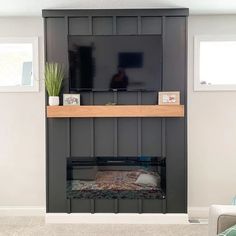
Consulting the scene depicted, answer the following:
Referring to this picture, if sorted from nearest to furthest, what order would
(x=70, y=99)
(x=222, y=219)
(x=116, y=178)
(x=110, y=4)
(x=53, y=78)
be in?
(x=222, y=219) < (x=110, y=4) < (x=53, y=78) < (x=70, y=99) < (x=116, y=178)

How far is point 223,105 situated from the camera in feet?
14.0

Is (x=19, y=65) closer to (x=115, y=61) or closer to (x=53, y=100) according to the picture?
(x=53, y=100)

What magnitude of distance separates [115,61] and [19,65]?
133 centimetres

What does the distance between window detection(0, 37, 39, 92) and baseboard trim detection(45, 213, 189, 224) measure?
1601 mm

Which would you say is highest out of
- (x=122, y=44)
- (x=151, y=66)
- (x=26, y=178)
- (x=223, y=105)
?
(x=122, y=44)

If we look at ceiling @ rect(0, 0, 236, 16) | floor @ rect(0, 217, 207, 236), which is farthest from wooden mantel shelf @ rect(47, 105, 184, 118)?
floor @ rect(0, 217, 207, 236)

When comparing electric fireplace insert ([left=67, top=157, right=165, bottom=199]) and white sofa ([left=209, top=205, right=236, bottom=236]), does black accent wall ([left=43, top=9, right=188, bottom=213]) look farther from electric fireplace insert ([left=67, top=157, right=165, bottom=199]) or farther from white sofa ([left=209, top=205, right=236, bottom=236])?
white sofa ([left=209, top=205, right=236, bottom=236])

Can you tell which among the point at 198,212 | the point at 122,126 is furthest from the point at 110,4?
the point at 198,212

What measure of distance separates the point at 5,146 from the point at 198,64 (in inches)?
104

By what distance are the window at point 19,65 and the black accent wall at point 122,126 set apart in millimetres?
450

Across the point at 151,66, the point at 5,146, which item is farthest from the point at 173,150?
the point at 5,146

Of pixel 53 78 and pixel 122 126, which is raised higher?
pixel 53 78

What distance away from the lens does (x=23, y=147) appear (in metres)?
4.34

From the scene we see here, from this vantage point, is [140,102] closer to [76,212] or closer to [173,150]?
[173,150]
